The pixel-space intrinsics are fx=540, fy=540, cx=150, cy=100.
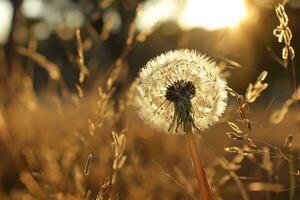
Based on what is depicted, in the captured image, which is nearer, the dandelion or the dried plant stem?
the dried plant stem

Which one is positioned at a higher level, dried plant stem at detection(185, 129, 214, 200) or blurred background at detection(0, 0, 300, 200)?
blurred background at detection(0, 0, 300, 200)

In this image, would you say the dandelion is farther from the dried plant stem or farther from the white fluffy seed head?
the dried plant stem

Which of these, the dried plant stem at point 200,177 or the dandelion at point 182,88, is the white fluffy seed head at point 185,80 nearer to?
the dandelion at point 182,88

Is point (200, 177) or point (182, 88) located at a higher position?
point (182, 88)

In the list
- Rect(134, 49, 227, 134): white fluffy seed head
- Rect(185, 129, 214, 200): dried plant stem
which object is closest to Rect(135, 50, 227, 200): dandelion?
Rect(134, 49, 227, 134): white fluffy seed head

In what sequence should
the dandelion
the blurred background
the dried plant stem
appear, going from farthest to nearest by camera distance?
the blurred background, the dandelion, the dried plant stem

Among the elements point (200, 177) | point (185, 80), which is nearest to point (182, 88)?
point (185, 80)

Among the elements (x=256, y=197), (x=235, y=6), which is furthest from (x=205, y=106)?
(x=256, y=197)

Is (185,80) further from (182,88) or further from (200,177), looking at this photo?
(200,177)
